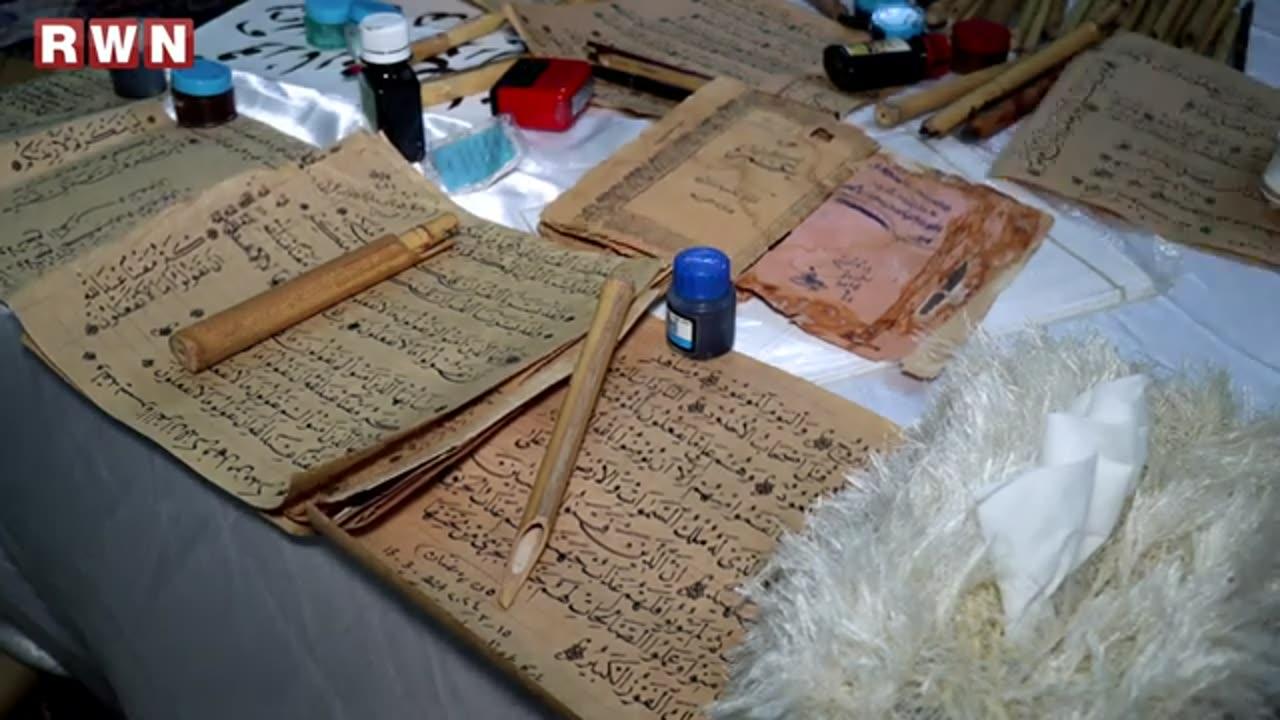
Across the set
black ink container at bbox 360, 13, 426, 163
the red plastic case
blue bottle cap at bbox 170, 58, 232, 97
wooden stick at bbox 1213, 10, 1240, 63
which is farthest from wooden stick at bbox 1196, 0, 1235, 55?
blue bottle cap at bbox 170, 58, 232, 97

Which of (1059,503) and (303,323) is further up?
(1059,503)

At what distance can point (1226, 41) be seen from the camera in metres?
0.92

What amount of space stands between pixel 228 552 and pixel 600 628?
199mm

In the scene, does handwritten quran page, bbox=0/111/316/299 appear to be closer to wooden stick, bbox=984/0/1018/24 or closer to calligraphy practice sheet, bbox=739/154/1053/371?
calligraphy practice sheet, bbox=739/154/1053/371

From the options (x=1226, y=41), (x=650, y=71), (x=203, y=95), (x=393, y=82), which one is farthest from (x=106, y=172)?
(x=1226, y=41)

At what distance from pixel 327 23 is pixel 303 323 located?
0.38 m

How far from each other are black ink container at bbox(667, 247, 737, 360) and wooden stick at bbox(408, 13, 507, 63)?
1.29ft

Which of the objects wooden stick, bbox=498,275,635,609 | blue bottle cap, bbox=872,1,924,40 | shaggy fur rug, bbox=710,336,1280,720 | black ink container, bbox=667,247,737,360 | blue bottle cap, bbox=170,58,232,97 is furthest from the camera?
blue bottle cap, bbox=872,1,924,40

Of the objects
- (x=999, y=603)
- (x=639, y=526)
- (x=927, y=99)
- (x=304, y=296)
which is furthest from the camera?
(x=927, y=99)

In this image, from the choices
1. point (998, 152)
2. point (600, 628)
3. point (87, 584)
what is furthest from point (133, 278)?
point (998, 152)

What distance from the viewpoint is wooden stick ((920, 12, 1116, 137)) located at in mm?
804

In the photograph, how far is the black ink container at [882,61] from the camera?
0.84 meters

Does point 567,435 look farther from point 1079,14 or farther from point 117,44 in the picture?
point 1079,14

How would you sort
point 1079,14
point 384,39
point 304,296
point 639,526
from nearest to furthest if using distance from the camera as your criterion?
1. point 639,526
2. point 304,296
3. point 384,39
4. point 1079,14
